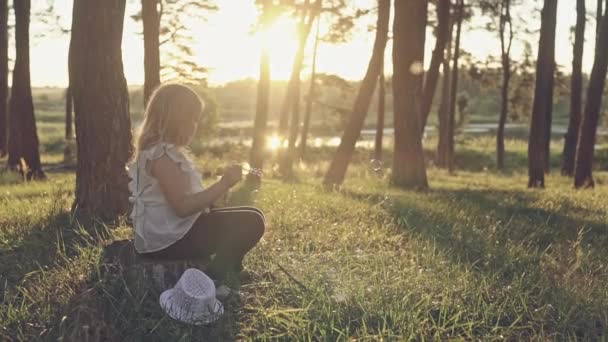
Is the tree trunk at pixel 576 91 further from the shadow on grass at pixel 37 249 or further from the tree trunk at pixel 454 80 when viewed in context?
the shadow on grass at pixel 37 249

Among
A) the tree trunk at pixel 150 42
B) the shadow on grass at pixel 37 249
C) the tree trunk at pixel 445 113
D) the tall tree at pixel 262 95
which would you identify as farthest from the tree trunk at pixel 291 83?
the shadow on grass at pixel 37 249

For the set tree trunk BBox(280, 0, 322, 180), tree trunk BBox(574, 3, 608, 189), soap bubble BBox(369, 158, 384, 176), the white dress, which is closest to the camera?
the white dress

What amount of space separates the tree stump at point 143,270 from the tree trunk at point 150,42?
338 inches

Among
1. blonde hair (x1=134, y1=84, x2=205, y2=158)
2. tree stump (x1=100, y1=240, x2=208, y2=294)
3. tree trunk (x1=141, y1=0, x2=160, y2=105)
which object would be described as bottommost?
tree stump (x1=100, y1=240, x2=208, y2=294)

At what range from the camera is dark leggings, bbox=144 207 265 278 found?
5199 mm

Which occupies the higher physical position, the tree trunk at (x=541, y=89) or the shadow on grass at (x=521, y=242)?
the tree trunk at (x=541, y=89)

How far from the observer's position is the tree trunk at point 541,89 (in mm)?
16578

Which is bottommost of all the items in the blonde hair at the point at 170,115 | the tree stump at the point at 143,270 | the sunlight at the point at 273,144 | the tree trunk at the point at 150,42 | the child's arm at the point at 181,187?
the sunlight at the point at 273,144

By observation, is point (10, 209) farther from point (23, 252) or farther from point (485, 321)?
point (485, 321)

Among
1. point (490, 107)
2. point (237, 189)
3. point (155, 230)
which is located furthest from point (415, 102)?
point (490, 107)

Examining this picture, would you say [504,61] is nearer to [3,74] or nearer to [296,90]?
[296,90]

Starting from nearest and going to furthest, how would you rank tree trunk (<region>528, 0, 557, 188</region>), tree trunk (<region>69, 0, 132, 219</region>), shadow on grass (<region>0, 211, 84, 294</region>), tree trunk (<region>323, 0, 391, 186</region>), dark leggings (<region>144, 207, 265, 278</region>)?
dark leggings (<region>144, 207, 265, 278</region>), shadow on grass (<region>0, 211, 84, 294</region>), tree trunk (<region>69, 0, 132, 219</region>), tree trunk (<region>323, 0, 391, 186</region>), tree trunk (<region>528, 0, 557, 188</region>)

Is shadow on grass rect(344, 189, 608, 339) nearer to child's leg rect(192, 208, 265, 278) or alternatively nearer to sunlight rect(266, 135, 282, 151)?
child's leg rect(192, 208, 265, 278)

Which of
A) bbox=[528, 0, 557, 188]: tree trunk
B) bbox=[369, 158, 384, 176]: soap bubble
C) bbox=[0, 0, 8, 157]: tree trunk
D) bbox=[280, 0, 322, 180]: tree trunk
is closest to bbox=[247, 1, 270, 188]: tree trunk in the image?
bbox=[280, 0, 322, 180]: tree trunk
